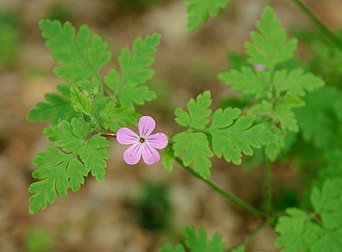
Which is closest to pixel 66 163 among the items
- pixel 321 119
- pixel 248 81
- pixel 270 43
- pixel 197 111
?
pixel 197 111

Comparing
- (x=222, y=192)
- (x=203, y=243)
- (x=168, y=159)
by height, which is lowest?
(x=203, y=243)

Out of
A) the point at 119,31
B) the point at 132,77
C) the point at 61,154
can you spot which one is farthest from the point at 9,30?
the point at 61,154

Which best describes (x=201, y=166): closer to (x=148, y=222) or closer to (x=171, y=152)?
(x=171, y=152)

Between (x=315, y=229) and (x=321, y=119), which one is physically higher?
(x=321, y=119)

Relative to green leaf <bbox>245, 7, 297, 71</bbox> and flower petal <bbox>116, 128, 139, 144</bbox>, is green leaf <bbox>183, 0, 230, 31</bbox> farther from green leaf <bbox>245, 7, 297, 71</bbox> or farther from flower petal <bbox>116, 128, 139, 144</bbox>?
flower petal <bbox>116, 128, 139, 144</bbox>

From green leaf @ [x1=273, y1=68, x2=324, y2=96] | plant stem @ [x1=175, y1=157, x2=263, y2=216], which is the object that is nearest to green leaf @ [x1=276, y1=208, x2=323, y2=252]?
plant stem @ [x1=175, y1=157, x2=263, y2=216]

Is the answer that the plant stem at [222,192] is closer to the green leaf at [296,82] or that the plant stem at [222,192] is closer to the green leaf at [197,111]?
the green leaf at [197,111]

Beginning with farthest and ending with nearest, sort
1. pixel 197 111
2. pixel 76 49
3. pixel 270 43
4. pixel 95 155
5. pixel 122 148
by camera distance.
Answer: pixel 122 148 < pixel 270 43 < pixel 76 49 < pixel 197 111 < pixel 95 155

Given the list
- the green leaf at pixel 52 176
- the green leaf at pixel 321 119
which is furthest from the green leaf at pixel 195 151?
the green leaf at pixel 321 119

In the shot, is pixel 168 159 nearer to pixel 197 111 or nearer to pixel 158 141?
pixel 158 141
